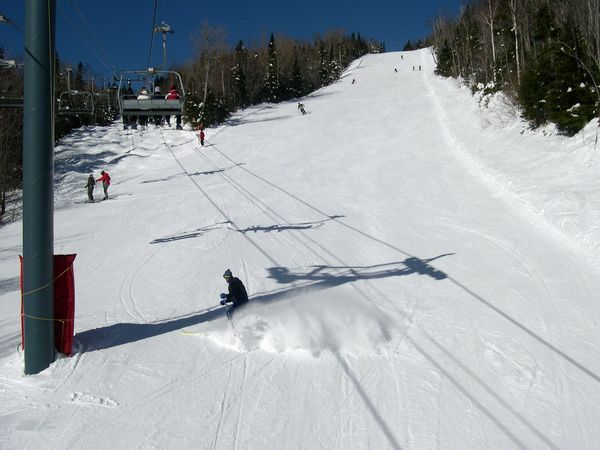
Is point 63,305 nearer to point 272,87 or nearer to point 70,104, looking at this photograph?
point 70,104

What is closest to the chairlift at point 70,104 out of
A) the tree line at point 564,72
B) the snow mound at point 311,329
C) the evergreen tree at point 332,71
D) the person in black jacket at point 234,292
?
the person in black jacket at point 234,292

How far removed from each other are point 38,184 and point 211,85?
4717 cm

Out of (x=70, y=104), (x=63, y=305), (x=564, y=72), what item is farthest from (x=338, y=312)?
(x=70, y=104)

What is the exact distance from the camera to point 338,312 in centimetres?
795

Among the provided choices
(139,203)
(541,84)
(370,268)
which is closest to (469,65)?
(541,84)

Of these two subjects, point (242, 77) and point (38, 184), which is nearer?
point (38, 184)

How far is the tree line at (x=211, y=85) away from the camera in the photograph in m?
24.5

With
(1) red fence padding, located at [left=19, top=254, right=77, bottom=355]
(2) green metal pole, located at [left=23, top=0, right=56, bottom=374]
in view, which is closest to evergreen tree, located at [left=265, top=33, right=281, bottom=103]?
(2) green metal pole, located at [left=23, top=0, right=56, bottom=374]

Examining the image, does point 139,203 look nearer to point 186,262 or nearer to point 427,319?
point 186,262

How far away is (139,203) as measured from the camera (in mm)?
17562

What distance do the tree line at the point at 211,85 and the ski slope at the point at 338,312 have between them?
16.0 feet

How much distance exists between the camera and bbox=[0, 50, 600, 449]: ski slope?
211 inches

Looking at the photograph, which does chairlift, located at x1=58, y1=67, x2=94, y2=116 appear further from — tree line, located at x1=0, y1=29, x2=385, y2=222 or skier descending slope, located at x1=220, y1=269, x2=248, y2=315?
skier descending slope, located at x1=220, y1=269, x2=248, y2=315

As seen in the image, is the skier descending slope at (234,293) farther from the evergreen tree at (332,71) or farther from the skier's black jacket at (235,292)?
the evergreen tree at (332,71)
